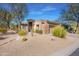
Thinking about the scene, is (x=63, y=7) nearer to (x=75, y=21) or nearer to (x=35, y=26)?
(x=75, y=21)

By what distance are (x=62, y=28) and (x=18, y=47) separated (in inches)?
24.5

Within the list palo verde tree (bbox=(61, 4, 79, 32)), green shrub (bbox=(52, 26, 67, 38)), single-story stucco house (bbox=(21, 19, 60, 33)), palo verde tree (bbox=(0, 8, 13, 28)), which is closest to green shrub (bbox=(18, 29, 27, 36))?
single-story stucco house (bbox=(21, 19, 60, 33))

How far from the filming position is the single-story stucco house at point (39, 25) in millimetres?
2822

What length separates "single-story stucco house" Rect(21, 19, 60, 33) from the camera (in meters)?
2.82

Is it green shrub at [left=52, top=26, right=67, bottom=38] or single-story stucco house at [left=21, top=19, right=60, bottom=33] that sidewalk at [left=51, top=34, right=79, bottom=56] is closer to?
green shrub at [left=52, top=26, right=67, bottom=38]

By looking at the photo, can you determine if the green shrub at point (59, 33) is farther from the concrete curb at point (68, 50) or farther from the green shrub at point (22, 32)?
the green shrub at point (22, 32)

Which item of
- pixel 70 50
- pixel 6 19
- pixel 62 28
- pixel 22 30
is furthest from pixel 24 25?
pixel 70 50

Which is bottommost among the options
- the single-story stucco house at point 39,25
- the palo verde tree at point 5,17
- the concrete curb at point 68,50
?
the concrete curb at point 68,50

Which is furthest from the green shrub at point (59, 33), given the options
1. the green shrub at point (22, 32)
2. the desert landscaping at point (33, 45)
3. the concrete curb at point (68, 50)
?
the green shrub at point (22, 32)

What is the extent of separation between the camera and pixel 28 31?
283 cm

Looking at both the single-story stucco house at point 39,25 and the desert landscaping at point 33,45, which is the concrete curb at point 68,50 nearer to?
the desert landscaping at point 33,45

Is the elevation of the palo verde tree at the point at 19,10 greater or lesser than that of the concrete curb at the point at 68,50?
greater

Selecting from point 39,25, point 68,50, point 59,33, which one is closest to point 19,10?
point 39,25

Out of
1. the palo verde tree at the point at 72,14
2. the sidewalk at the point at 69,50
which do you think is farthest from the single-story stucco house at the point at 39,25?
the sidewalk at the point at 69,50
